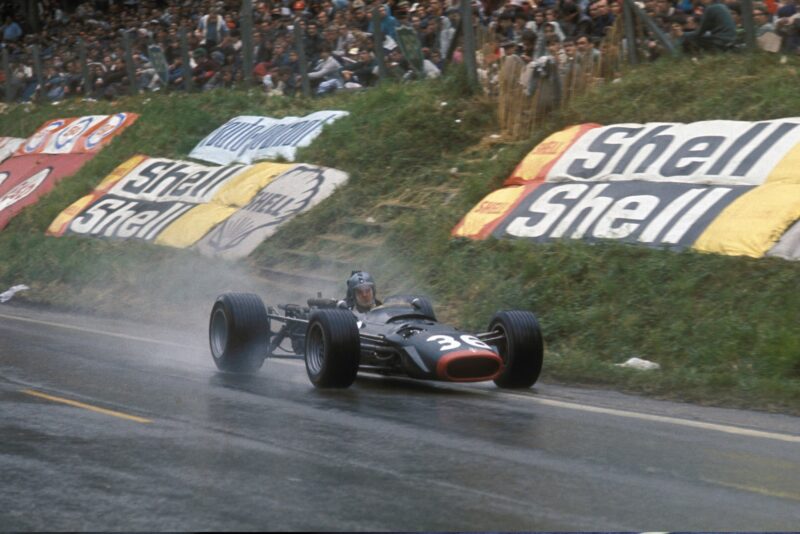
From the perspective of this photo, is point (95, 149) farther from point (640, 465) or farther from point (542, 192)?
point (640, 465)

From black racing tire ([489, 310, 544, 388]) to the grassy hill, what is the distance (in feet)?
2.82

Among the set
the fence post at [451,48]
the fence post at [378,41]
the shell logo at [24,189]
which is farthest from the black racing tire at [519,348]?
the shell logo at [24,189]

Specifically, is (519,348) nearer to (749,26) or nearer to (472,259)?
(472,259)

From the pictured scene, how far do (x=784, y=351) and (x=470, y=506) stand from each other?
5849 mm

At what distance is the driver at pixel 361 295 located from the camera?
40.9ft

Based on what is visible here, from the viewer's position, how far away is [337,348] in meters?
11.0

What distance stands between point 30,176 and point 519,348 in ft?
67.9

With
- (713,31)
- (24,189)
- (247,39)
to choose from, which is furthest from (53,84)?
(713,31)

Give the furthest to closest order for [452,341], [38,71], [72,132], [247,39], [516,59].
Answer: [38,71] < [72,132] < [247,39] < [516,59] < [452,341]

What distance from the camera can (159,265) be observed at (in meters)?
21.5

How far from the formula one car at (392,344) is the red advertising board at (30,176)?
1611 centimetres

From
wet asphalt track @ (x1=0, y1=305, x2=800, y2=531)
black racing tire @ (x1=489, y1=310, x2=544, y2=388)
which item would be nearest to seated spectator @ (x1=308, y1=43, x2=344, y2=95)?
wet asphalt track @ (x1=0, y1=305, x2=800, y2=531)

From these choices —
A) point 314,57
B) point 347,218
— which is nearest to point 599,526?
point 347,218

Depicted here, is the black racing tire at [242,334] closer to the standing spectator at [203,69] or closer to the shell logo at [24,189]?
the shell logo at [24,189]
